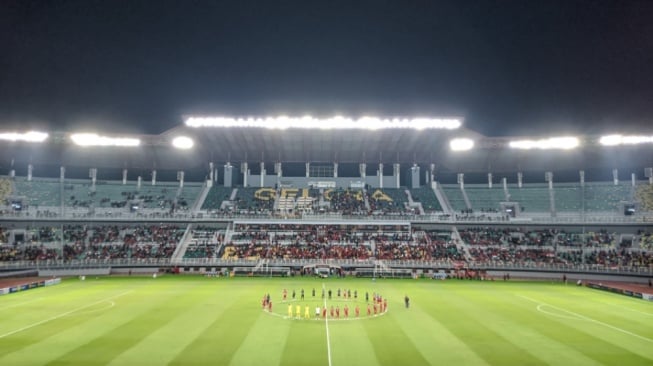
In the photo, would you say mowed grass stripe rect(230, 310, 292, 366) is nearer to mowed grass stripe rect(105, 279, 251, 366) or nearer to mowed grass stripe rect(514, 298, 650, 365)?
mowed grass stripe rect(105, 279, 251, 366)

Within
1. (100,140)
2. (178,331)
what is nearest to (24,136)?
(100,140)

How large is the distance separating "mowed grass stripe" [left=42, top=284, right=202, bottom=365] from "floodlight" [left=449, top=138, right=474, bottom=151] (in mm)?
43722

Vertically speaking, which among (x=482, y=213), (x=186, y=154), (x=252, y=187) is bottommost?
(x=482, y=213)

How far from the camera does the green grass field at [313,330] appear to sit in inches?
800

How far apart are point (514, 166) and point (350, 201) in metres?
28.4

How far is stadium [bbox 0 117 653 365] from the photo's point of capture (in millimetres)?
31609

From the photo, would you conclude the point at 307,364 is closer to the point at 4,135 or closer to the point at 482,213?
the point at 482,213

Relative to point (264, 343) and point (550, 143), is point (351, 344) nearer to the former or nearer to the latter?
point (264, 343)

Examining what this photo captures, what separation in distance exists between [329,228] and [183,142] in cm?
2546

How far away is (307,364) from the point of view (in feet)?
62.3

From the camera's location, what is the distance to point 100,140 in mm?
63625

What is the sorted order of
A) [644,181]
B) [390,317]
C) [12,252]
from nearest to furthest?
1. [390,317]
2. [12,252]
3. [644,181]

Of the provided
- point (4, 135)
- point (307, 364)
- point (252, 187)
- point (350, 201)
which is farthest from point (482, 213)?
point (4, 135)

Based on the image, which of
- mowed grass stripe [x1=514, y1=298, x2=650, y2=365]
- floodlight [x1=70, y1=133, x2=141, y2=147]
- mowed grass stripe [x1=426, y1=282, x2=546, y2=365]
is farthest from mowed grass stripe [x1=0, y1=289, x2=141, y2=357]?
floodlight [x1=70, y1=133, x2=141, y2=147]
